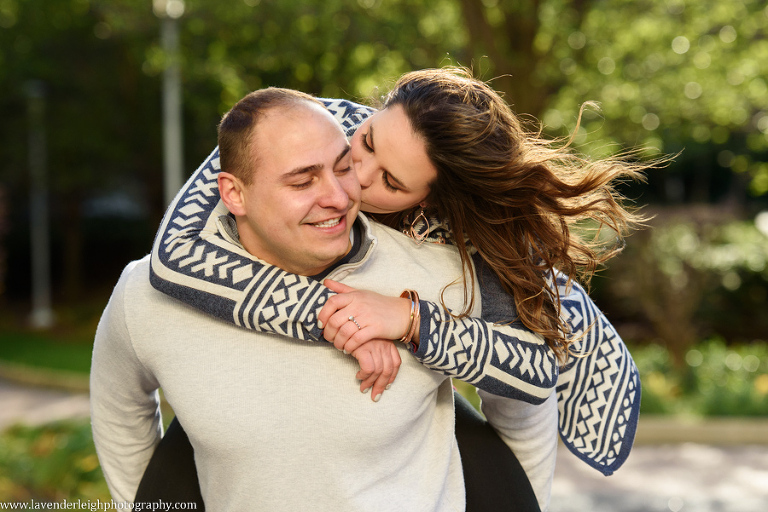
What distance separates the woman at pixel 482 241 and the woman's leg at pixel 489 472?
0.43 feet

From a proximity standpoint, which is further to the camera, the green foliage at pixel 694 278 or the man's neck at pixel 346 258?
the green foliage at pixel 694 278

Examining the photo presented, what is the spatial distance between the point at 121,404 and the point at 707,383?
23.7 ft

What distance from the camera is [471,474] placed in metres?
2.19

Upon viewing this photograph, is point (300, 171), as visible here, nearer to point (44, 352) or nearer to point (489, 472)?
point (489, 472)

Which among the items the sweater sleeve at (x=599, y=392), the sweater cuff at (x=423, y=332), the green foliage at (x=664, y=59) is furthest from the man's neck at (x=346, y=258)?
the green foliage at (x=664, y=59)

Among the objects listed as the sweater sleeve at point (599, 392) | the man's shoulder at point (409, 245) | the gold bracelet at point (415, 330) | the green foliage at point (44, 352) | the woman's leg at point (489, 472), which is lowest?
the green foliage at point (44, 352)

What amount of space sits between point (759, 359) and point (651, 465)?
271cm

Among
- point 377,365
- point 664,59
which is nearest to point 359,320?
point 377,365

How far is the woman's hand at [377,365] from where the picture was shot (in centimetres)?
185

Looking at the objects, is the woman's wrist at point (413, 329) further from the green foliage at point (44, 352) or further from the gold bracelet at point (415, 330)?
the green foliage at point (44, 352)

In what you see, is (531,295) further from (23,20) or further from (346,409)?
(23,20)

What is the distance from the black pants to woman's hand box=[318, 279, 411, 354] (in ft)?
1.78

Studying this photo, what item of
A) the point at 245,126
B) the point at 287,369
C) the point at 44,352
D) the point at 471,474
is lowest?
Answer: the point at 44,352

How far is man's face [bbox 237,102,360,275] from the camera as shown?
189 cm
